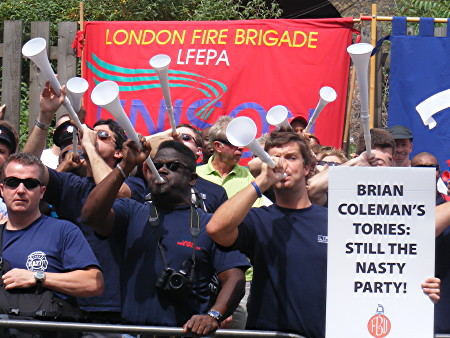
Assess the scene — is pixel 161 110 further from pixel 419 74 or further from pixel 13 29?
pixel 419 74

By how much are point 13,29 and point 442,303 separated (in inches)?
210

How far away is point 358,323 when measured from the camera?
162 inches

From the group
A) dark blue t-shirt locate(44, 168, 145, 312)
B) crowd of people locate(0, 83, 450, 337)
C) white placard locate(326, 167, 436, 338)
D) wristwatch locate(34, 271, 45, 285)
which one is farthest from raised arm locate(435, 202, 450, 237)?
wristwatch locate(34, 271, 45, 285)

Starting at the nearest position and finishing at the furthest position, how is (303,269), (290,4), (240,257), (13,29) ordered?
(303,269), (240,257), (13,29), (290,4)

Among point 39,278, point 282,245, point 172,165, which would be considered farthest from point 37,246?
point 282,245

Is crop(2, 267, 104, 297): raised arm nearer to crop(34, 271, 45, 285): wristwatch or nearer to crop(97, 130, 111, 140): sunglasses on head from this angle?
crop(34, 271, 45, 285): wristwatch

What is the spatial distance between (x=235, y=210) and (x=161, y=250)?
64cm

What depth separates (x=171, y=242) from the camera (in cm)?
483

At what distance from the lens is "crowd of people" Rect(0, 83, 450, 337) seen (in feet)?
14.6

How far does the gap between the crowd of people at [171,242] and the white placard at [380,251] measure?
5.1 inches

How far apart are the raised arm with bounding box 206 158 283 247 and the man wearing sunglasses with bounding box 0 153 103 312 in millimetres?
776

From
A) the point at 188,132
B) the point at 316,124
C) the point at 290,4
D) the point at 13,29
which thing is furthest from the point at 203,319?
the point at 290,4

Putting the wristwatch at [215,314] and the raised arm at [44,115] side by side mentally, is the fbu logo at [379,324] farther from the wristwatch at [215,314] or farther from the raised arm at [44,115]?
the raised arm at [44,115]

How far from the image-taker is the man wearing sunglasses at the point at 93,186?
5156mm
